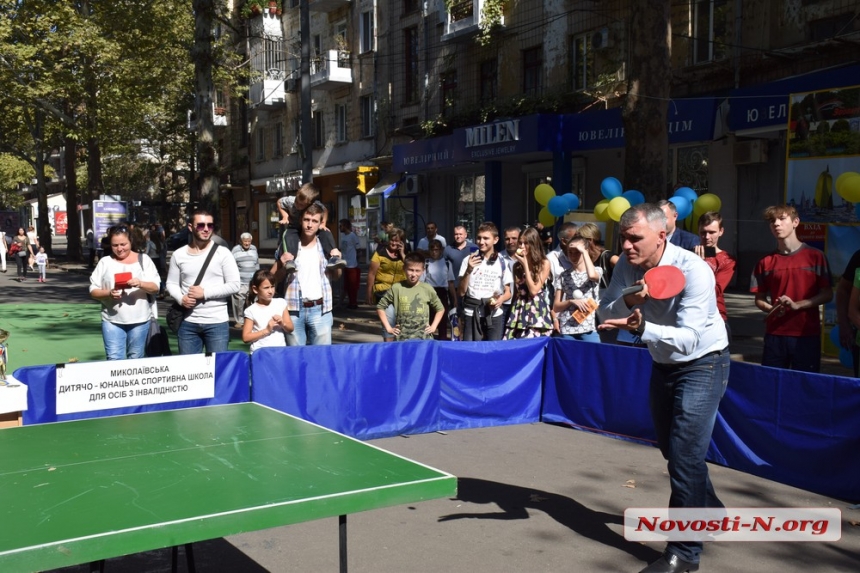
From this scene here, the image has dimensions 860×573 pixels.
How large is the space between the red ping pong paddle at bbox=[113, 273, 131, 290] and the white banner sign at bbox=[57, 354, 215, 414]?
4.32 ft

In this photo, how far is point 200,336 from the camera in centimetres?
796

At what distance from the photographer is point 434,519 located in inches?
228

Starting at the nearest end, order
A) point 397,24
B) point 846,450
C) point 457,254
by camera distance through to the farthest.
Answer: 1. point 846,450
2. point 457,254
3. point 397,24

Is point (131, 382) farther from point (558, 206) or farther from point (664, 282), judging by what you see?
point (558, 206)

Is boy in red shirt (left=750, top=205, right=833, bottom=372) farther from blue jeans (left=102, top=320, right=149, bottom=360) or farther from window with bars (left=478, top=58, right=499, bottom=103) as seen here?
window with bars (left=478, top=58, right=499, bottom=103)

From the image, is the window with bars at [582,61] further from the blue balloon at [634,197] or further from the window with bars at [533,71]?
the blue balloon at [634,197]

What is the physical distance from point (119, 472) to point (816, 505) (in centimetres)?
480

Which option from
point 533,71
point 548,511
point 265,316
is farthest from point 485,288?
point 533,71

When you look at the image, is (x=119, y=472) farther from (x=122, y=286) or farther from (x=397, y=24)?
(x=397, y=24)

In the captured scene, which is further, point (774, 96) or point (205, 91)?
point (205, 91)

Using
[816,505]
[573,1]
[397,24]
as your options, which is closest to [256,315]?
[816,505]

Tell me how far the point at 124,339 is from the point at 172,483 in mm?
4986

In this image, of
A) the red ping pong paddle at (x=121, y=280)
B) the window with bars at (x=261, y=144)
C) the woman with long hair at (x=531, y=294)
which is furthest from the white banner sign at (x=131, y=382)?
the window with bars at (x=261, y=144)

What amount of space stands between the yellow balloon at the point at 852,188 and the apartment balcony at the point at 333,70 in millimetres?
27770
